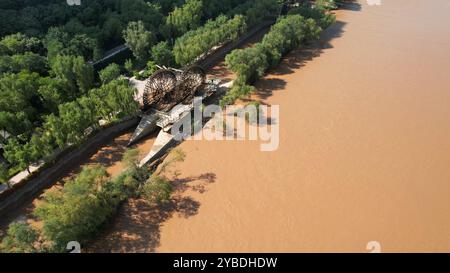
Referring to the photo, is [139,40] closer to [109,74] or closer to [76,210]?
Answer: [109,74]

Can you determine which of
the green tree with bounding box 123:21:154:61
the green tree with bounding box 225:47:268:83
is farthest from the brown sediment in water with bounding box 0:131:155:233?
the green tree with bounding box 123:21:154:61

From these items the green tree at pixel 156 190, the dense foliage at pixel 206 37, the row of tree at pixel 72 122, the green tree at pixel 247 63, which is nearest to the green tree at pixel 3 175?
the row of tree at pixel 72 122

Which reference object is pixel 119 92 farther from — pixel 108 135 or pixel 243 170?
pixel 243 170

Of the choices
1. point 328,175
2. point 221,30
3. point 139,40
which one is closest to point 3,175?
point 139,40

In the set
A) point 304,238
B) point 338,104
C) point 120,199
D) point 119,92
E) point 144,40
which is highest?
point 144,40

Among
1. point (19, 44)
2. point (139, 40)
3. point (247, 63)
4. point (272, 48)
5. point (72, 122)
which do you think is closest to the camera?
point (72, 122)

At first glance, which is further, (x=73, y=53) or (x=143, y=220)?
(x=73, y=53)

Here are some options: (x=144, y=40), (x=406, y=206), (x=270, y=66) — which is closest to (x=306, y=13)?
(x=270, y=66)
